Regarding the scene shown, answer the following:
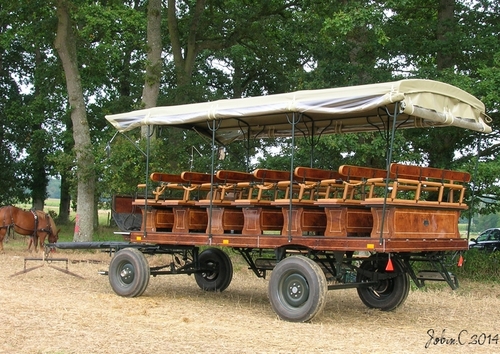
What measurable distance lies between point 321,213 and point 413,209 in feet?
4.83

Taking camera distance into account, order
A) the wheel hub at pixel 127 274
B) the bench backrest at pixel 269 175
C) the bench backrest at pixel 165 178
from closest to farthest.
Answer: the bench backrest at pixel 269 175
the wheel hub at pixel 127 274
the bench backrest at pixel 165 178

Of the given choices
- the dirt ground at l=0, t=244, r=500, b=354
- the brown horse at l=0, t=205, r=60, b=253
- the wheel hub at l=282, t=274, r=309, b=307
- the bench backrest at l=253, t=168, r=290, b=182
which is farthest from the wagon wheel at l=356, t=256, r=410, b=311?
the brown horse at l=0, t=205, r=60, b=253

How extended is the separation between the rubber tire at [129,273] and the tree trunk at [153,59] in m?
10.3

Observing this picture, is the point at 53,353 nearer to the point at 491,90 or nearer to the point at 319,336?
the point at 319,336

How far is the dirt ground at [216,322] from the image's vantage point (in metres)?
8.55

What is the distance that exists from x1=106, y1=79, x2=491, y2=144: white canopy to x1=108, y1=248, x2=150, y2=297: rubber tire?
2269mm

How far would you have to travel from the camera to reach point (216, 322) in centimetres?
1024

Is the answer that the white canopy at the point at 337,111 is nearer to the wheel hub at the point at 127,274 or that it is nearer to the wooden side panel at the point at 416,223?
the wooden side panel at the point at 416,223

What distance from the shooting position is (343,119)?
1262cm

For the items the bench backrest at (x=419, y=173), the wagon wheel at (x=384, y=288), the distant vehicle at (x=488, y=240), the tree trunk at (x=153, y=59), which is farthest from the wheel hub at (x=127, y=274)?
the distant vehicle at (x=488, y=240)

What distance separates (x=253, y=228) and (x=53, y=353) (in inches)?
162

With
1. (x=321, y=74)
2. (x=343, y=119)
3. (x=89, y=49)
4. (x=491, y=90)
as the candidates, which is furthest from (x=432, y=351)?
(x=89, y=49)

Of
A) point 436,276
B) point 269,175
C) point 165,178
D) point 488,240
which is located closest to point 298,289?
point 436,276

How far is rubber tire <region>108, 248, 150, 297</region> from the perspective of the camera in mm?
12367
